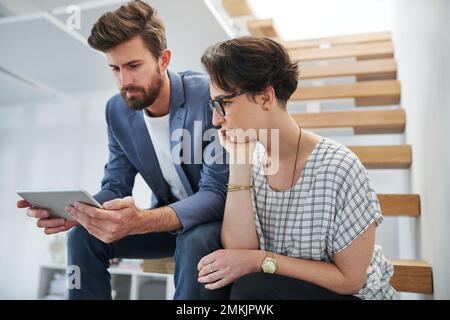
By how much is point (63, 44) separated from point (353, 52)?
1.57m

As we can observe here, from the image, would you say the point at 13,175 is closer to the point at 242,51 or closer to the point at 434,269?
the point at 242,51

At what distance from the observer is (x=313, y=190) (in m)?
0.88

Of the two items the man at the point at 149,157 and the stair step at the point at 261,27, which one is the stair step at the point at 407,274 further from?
the stair step at the point at 261,27

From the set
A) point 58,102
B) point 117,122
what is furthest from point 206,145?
point 58,102

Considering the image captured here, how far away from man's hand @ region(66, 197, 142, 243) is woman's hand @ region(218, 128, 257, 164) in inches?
9.4

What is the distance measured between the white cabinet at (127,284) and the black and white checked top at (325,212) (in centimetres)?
194

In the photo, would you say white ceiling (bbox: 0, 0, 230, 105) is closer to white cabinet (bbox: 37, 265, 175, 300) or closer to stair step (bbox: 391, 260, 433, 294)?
white cabinet (bbox: 37, 265, 175, 300)

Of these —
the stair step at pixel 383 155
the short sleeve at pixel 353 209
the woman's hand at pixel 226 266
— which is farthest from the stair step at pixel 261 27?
the woman's hand at pixel 226 266

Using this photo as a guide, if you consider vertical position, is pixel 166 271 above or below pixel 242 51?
below

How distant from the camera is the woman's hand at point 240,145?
36.0 inches

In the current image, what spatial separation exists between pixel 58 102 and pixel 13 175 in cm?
58

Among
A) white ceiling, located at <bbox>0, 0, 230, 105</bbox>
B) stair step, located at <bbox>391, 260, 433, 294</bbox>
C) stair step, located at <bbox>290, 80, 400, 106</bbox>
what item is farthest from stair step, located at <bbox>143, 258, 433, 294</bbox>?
white ceiling, located at <bbox>0, 0, 230, 105</bbox>

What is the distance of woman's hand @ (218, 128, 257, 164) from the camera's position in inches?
36.0

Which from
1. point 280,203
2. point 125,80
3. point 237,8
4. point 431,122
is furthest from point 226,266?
point 237,8
